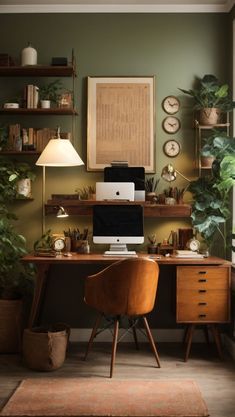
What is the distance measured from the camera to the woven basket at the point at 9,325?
13.2 ft

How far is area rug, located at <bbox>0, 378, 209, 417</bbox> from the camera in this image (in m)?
2.87

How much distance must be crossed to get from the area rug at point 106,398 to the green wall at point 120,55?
1.50 metres

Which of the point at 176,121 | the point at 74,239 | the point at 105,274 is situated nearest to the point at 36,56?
the point at 176,121

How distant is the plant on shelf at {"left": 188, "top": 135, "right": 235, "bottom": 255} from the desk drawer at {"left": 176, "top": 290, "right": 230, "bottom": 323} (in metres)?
0.53

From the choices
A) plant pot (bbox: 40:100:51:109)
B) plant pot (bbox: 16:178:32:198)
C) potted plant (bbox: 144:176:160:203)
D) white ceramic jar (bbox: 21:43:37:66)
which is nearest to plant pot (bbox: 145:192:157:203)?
potted plant (bbox: 144:176:160:203)

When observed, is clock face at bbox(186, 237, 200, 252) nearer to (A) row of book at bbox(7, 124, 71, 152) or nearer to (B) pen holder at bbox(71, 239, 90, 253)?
(B) pen holder at bbox(71, 239, 90, 253)

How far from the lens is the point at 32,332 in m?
3.77

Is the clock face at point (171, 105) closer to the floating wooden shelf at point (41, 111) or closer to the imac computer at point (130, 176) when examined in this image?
the imac computer at point (130, 176)

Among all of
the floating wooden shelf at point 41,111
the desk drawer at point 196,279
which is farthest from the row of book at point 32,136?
the desk drawer at point 196,279

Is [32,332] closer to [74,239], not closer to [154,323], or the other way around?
[74,239]

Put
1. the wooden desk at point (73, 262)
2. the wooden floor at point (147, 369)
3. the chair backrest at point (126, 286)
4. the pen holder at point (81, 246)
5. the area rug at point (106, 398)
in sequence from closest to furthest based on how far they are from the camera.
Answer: the area rug at point (106, 398)
the wooden floor at point (147, 369)
the chair backrest at point (126, 286)
the wooden desk at point (73, 262)
the pen holder at point (81, 246)

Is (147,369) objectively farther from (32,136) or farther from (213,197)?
(32,136)

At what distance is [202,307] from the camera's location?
3879 millimetres

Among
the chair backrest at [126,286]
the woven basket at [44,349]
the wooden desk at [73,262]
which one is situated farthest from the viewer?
the wooden desk at [73,262]
